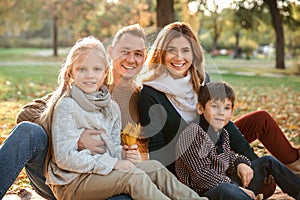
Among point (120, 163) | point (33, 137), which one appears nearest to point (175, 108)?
point (120, 163)

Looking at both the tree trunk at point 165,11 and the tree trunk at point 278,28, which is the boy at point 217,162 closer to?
the tree trunk at point 165,11

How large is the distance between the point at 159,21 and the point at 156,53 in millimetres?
9165

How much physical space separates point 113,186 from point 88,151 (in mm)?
253

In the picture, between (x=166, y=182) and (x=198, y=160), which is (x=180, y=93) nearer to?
(x=198, y=160)

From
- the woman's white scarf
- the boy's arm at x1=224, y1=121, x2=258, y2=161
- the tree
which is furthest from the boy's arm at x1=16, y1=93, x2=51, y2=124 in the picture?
the tree

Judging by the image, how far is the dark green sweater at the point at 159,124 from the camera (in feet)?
11.1

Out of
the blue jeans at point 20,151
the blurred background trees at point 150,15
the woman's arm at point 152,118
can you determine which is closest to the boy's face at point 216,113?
the woman's arm at point 152,118

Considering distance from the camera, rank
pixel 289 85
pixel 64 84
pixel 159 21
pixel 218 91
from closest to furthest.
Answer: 1. pixel 64 84
2. pixel 218 91
3. pixel 159 21
4. pixel 289 85

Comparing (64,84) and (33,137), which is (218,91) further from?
(33,137)

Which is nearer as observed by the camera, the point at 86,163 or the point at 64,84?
the point at 86,163

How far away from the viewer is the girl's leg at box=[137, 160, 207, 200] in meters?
2.99

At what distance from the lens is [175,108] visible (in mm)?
3484

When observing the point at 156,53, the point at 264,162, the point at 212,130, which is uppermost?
the point at 156,53

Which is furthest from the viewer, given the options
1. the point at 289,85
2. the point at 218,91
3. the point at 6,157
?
the point at 289,85
